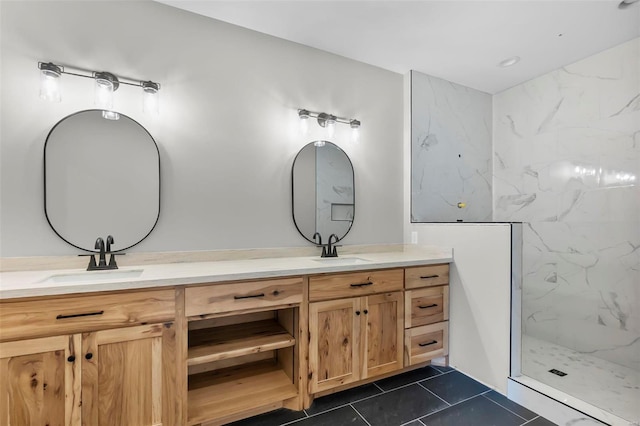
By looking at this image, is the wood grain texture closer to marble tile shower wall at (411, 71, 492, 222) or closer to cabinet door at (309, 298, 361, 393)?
cabinet door at (309, 298, 361, 393)

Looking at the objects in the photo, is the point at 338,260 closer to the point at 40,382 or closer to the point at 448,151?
the point at 448,151

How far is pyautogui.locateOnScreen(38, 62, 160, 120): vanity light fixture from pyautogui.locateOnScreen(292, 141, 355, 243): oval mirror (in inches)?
41.5

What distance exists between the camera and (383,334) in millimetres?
2139

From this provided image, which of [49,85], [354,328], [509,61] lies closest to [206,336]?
[354,328]

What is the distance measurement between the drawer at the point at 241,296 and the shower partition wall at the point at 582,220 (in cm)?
Answer: 183

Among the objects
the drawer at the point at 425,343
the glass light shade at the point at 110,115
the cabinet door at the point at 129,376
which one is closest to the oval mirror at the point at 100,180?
the glass light shade at the point at 110,115

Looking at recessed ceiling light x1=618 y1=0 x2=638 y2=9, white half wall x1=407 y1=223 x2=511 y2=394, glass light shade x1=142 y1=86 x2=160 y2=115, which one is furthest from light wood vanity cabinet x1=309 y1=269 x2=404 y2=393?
recessed ceiling light x1=618 y1=0 x2=638 y2=9

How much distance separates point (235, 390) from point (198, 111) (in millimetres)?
1831

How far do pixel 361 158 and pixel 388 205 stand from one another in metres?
0.51

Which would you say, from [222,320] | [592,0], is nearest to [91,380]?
[222,320]

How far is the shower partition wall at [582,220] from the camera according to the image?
2.30 meters

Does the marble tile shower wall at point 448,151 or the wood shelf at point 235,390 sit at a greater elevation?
the marble tile shower wall at point 448,151

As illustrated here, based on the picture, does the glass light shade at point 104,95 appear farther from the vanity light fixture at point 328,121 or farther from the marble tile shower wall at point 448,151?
the marble tile shower wall at point 448,151

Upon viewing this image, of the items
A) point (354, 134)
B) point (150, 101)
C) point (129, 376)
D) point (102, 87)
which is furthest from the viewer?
point (354, 134)
